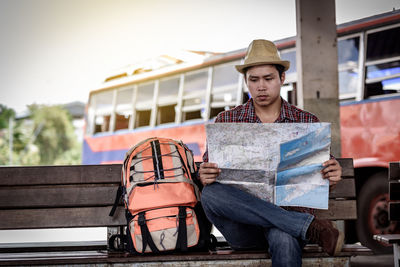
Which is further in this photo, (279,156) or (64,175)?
(64,175)

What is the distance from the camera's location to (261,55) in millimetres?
2930

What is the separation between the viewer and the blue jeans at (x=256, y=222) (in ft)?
7.54

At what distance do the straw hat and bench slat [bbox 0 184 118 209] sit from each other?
117 cm

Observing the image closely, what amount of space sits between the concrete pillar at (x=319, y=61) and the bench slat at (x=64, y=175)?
177 centimetres

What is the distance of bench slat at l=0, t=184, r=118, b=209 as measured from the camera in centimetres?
317

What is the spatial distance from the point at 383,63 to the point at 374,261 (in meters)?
2.64

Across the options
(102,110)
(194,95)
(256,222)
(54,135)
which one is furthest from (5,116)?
(256,222)

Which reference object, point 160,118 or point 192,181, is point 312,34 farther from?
point 160,118

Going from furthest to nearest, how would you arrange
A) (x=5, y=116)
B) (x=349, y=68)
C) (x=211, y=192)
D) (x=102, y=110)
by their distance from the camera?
(x=5, y=116)
(x=102, y=110)
(x=349, y=68)
(x=211, y=192)

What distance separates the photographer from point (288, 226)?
2350 mm

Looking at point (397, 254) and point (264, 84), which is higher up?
point (264, 84)

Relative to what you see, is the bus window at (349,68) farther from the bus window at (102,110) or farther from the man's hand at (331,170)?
the bus window at (102,110)

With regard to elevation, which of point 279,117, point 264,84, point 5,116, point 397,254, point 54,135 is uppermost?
point 5,116

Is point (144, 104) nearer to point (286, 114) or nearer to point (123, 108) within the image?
point (123, 108)
